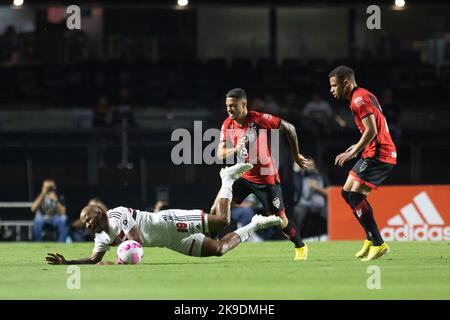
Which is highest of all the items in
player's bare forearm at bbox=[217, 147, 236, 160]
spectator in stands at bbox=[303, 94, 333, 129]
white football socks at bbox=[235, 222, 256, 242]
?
spectator in stands at bbox=[303, 94, 333, 129]

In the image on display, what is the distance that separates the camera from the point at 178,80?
26.6 metres

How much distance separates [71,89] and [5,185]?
4.82 m

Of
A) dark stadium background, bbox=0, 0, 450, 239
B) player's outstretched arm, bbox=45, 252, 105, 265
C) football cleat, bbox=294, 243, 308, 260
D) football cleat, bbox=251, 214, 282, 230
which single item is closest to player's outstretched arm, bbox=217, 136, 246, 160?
football cleat, bbox=251, 214, 282, 230

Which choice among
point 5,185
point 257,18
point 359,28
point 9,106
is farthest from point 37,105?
point 359,28

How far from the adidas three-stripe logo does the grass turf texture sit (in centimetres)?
416

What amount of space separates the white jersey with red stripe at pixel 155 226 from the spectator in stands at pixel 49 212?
7.96 metres

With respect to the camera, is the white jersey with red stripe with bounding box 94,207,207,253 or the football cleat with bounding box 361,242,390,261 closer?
the white jersey with red stripe with bounding box 94,207,207,253

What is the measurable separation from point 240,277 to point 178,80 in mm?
15583

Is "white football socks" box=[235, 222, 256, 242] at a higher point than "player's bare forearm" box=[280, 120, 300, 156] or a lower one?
lower

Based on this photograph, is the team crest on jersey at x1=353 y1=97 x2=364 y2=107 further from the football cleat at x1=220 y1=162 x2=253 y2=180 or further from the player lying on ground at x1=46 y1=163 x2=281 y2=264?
the player lying on ground at x1=46 y1=163 x2=281 y2=264

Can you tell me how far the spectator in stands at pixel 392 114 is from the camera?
2297cm

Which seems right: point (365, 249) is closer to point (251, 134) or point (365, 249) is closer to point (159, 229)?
point (251, 134)

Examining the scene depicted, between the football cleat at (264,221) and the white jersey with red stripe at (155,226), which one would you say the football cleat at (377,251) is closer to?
the football cleat at (264,221)

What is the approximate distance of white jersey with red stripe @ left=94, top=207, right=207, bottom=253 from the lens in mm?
12188
